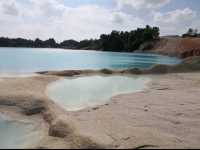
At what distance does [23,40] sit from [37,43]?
1005cm

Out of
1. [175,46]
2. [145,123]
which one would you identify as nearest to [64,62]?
[145,123]

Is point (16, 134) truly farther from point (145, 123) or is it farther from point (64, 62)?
point (64, 62)

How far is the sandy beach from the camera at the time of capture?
6320 mm

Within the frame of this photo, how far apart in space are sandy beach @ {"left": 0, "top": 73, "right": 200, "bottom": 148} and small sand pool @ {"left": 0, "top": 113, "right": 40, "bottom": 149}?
1.32 ft

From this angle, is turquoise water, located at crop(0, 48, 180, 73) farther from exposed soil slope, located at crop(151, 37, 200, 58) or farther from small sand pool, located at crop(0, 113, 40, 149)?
exposed soil slope, located at crop(151, 37, 200, 58)

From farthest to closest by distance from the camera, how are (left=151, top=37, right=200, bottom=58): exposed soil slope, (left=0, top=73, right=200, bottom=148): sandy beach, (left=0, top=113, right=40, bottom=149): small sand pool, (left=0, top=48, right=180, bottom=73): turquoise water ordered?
1. (left=151, top=37, right=200, bottom=58): exposed soil slope
2. (left=0, top=48, right=180, bottom=73): turquoise water
3. (left=0, top=113, right=40, bottom=149): small sand pool
4. (left=0, top=73, right=200, bottom=148): sandy beach

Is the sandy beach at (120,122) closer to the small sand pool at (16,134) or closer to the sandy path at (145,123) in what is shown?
the sandy path at (145,123)

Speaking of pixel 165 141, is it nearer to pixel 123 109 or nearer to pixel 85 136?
pixel 85 136

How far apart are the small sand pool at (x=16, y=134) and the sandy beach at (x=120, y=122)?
15.8 inches

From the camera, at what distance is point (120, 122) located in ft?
26.3

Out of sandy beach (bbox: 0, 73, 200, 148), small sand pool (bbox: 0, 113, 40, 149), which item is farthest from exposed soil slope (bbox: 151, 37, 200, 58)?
small sand pool (bbox: 0, 113, 40, 149)

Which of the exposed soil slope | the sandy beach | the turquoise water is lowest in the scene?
the sandy beach

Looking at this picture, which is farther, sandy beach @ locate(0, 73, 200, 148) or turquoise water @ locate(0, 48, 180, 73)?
turquoise water @ locate(0, 48, 180, 73)

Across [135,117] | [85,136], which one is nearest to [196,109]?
[135,117]
